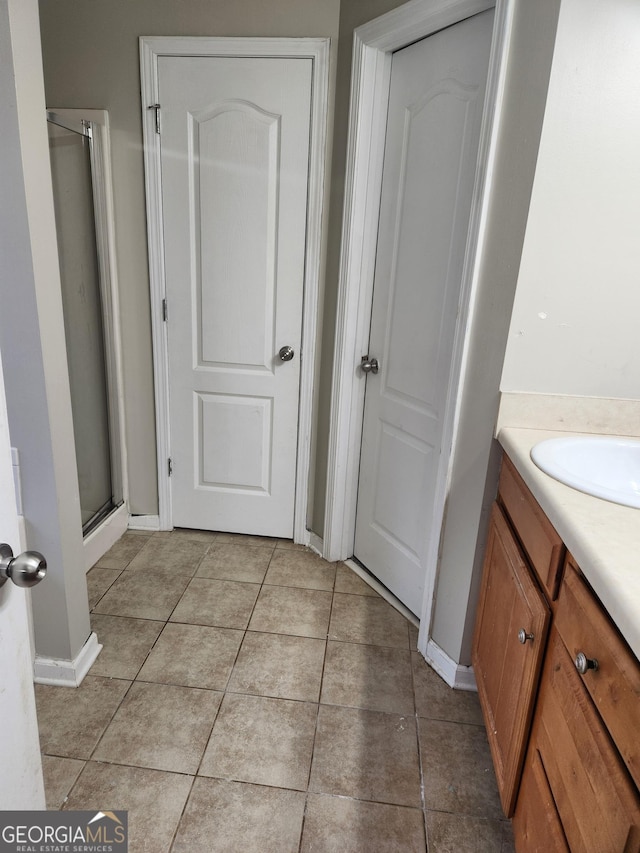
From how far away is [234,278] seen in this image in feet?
7.56

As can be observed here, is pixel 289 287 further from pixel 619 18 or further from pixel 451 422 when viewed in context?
pixel 619 18

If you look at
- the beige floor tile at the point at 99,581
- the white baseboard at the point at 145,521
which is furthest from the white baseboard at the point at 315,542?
the beige floor tile at the point at 99,581

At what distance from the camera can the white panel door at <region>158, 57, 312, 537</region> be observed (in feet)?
6.98

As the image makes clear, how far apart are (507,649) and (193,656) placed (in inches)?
41.3

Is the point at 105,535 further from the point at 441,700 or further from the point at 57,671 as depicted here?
the point at 441,700

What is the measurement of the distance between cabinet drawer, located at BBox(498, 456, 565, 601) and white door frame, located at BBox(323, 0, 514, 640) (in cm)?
26

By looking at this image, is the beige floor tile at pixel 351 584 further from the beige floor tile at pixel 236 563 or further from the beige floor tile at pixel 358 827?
the beige floor tile at pixel 358 827

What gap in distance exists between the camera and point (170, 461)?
101 inches

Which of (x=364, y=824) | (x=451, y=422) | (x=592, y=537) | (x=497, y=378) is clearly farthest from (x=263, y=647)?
(x=592, y=537)

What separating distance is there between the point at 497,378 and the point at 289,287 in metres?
1.10

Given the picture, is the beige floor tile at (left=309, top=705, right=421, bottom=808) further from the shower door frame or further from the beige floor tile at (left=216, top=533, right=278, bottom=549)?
the shower door frame

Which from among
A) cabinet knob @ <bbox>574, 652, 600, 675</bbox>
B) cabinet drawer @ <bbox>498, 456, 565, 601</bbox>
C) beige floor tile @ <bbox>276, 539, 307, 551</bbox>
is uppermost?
cabinet drawer @ <bbox>498, 456, 565, 601</bbox>

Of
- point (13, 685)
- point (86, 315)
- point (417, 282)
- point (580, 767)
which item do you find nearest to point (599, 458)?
point (580, 767)

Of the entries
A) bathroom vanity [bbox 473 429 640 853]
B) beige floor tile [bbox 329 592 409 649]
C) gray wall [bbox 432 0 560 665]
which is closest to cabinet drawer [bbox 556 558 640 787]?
bathroom vanity [bbox 473 429 640 853]
